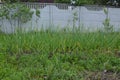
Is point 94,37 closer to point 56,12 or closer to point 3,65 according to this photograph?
point 3,65

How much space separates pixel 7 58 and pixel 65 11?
24.0 ft

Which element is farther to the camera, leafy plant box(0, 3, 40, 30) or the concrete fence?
the concrete fence

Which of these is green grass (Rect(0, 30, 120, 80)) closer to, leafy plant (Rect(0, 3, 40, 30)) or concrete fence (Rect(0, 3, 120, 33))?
leafy plant (Rect(0, 3, 40, 30))

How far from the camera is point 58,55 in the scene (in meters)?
3.72

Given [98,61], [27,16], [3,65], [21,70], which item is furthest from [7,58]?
[27,16]

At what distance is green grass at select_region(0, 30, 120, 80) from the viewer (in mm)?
3098

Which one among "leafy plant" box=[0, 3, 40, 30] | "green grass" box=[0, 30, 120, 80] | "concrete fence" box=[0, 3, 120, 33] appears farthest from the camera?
"concrete fence" box=[0, 3, 120, 33]

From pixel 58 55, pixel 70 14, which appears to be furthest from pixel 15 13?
pixel 58 55

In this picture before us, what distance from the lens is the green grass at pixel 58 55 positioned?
122 inches

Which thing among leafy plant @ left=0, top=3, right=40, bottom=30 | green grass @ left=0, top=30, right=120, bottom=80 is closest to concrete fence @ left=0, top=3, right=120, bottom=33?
leafy plant @ left=0, top=3, right=40, bottom=30

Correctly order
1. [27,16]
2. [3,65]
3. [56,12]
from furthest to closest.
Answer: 1. [56,12]
2. [27,16]
3. [3,65]

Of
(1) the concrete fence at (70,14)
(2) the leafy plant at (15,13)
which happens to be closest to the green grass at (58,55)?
(2) the leafy plant at (15,13)

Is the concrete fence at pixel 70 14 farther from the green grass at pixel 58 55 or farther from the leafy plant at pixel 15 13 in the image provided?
the green grass at pixel 58 55

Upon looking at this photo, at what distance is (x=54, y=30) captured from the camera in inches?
204
